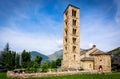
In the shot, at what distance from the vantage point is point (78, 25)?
48.8m

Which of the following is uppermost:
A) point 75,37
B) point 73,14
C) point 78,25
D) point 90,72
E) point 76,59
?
point 73,14

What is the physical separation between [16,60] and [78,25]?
30881 mm

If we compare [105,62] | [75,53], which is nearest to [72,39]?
[75,53]

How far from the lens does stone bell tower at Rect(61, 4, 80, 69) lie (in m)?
44.7

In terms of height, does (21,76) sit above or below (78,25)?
below

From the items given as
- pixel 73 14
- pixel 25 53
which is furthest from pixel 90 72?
pixel 25 53

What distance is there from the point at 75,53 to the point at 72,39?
479 centimetres

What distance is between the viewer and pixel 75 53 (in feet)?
151

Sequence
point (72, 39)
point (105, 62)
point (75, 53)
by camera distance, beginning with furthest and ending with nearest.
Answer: point (72, 39) → point (75, 53) → point (105, 62)

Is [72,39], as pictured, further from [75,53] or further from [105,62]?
[105,62]

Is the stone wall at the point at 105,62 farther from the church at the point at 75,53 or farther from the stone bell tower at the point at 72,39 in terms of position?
the stone bell tower at the point at 72,39

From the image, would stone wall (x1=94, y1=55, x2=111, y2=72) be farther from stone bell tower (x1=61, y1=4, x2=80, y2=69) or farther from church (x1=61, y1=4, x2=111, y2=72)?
stone bell tower (x1=61, y1=4, x2=80, y2=69)

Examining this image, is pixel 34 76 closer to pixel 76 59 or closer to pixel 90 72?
pixel 90 72


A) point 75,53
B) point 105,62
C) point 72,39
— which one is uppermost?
point 72,39
